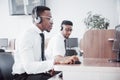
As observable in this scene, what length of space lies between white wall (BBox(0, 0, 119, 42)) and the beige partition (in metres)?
4.08

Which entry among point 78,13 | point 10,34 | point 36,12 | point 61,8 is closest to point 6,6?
point 10,34

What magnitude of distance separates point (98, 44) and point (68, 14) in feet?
14.0

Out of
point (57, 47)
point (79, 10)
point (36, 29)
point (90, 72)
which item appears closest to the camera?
point (90, 72)

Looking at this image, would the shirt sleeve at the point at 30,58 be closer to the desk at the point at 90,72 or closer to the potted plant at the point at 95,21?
the desk at the point at 90,72

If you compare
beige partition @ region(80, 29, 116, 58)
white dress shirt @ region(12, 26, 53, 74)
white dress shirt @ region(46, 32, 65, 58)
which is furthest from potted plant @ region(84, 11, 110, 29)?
white dress shirt @ region(12, 26, 53, 74)

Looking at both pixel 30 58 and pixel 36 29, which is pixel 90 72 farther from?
pixel 36 29

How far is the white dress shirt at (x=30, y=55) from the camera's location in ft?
5.76

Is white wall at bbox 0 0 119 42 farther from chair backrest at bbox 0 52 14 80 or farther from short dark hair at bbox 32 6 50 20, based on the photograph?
short dark hair at bbox 32 6 50 20

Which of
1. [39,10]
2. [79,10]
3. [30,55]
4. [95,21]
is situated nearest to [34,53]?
[30,55]

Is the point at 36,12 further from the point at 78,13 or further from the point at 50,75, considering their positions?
the point at 78,13

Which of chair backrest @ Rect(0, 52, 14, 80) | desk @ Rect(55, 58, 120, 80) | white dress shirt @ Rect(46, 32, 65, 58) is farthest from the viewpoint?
white dress shirt @ Rect(46, 32, 65, 58)

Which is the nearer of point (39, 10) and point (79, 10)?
point (39, 10)

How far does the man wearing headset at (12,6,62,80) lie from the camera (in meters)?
1.77

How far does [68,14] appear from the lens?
6.47 m
